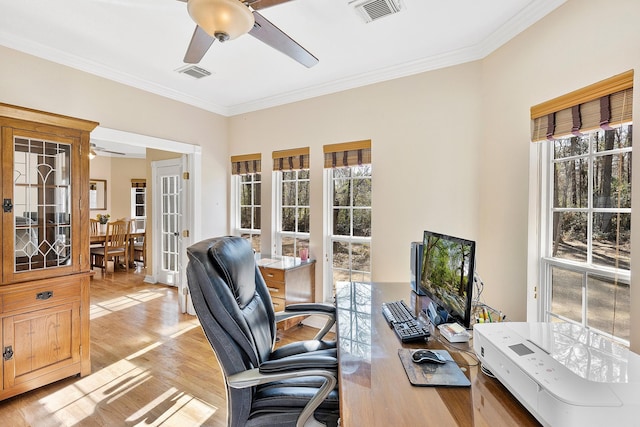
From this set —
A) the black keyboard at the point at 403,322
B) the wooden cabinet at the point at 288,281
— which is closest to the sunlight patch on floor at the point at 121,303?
the wooden cabinet at the point at 288,281

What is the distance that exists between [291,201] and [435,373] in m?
2.84

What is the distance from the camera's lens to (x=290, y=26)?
222cm

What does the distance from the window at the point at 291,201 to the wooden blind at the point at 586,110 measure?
86.3 inches

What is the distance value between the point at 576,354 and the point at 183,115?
3.96 meters

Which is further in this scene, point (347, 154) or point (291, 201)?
point (291, 201)

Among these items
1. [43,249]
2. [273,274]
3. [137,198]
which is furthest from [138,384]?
[137,198]

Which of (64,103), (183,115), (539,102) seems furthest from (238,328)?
(183,115)

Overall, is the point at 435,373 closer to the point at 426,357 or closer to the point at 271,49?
the point at 426,357

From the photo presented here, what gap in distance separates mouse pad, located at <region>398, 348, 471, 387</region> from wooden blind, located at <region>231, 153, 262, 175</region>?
3.13 m

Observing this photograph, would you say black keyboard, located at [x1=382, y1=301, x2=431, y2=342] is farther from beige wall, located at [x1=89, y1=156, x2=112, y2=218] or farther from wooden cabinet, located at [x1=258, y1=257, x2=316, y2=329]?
beige wall, located at [x1=89, y1=156, x2=112, y2=218]

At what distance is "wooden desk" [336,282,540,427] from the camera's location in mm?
856

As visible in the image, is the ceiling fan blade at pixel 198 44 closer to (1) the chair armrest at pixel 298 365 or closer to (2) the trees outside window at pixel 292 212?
(1) the chair armrest at pixel 298 365

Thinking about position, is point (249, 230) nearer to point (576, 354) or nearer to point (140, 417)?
point (140, 417)

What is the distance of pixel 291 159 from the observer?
359cm
